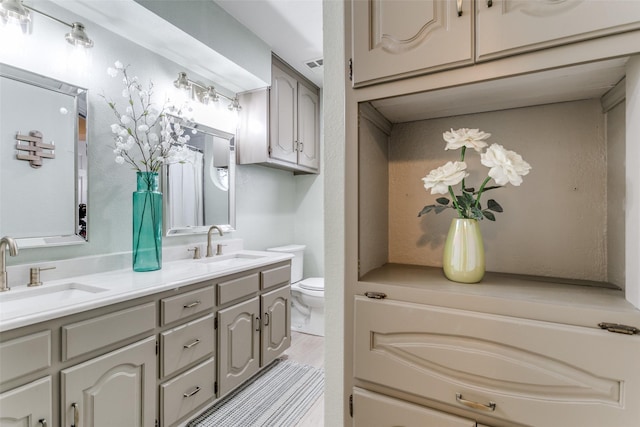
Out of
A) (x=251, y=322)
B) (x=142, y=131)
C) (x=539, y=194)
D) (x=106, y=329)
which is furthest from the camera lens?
(x=251, y=322)

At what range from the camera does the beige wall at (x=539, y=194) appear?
0.85m

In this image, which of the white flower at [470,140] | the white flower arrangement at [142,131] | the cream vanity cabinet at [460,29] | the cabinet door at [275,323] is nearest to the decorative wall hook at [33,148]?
the white flower arrangement at [142,131]

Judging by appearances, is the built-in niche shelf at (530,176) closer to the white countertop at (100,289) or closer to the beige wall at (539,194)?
the beige wall at (539,194)

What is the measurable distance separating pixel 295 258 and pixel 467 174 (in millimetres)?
2608

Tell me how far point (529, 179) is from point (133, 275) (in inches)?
77.9

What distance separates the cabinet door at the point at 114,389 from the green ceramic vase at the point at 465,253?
58.1 inches

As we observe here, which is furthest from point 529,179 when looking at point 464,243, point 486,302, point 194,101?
point 194,101

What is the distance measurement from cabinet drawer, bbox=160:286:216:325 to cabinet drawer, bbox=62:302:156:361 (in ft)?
0.23

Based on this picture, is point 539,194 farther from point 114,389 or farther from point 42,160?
point 42,160

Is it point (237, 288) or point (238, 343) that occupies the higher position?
point (237, 288)

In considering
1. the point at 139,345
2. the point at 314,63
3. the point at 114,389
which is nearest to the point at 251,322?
the point at 139,345

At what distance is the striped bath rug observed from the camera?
1832mm

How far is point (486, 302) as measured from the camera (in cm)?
→ 71

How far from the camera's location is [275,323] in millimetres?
2441
